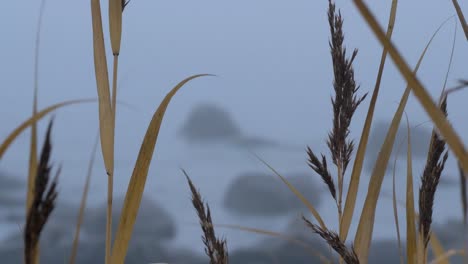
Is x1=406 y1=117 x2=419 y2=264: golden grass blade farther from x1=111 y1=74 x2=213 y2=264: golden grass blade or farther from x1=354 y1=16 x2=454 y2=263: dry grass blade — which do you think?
x1=111 y1=74 x2=213 y2=264: golden grass blade

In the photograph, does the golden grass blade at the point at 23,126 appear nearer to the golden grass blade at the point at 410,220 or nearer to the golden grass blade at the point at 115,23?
the golden grass blade at the point at 115,23

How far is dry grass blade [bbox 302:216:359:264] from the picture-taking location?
3.34 feet

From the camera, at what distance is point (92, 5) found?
1.36m

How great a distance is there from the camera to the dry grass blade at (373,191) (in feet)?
4.41

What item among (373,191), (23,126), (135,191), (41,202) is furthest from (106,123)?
(41,202)

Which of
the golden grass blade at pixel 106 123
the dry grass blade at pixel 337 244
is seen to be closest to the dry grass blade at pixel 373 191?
the dry grass blade at pixel 337 244

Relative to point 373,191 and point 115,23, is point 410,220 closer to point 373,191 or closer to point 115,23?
point 373,191

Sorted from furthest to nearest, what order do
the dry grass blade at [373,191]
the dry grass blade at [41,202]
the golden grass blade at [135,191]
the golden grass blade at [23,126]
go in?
the dry grass blade at [373,191], the golden grass blade at [135,191], the golden grass blade at [23,126], the dry grass blade at [41,202]

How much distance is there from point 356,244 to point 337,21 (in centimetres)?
48

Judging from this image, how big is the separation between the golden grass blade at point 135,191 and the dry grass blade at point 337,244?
0.34 m

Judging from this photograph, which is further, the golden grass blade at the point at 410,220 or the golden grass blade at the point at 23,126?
the golden grass blade at the point at 410,220

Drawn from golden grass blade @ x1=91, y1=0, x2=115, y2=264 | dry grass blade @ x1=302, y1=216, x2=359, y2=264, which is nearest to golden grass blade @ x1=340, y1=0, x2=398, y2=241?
dry grass blade @ x1=302, y1=216, x2=359, y2=264

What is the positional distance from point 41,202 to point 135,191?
619 millimetres

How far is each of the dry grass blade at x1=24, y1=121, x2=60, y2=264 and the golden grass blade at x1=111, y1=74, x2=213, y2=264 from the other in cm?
59
